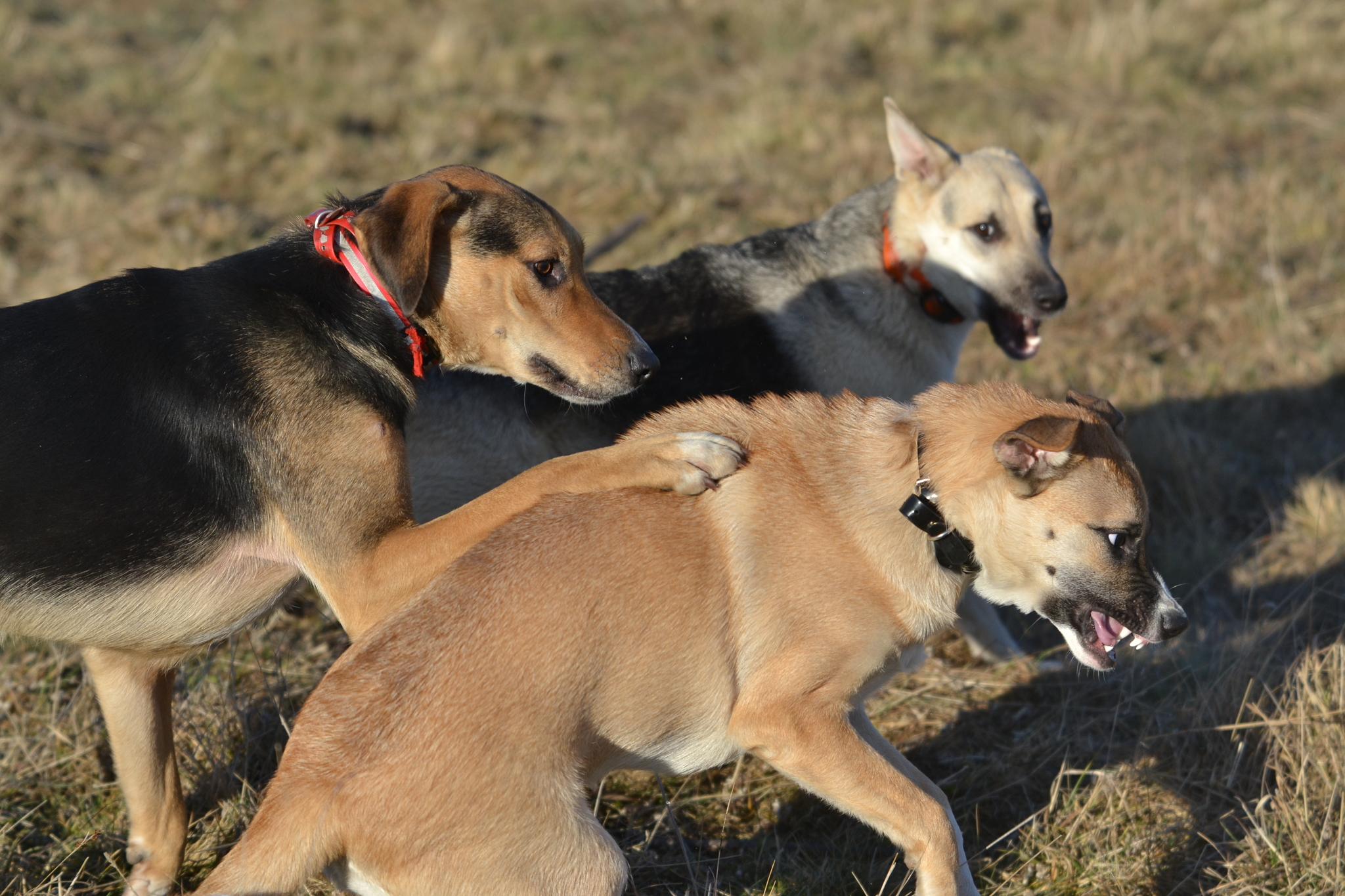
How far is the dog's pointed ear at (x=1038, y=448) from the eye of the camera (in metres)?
3.37

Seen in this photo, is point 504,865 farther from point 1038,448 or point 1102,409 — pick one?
point 1102,409

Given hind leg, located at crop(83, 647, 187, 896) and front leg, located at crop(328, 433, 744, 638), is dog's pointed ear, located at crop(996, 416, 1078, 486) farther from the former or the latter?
hind leg, located at crop(83, 647, 187, 896)

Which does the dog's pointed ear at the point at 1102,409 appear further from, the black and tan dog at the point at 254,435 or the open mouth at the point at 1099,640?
the black and tan dog at the point at 254,435

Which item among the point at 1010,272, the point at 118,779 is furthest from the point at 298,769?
the point at 1010,272

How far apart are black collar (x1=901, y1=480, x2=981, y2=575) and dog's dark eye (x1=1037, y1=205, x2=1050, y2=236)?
10.7 ft

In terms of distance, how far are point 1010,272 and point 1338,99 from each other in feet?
26.3

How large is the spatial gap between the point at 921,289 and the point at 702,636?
10.5ft

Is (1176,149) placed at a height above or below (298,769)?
below

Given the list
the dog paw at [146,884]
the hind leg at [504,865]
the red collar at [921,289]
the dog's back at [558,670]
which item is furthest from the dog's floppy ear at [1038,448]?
the dog paw at [146,884]

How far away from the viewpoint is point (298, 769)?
316 cm

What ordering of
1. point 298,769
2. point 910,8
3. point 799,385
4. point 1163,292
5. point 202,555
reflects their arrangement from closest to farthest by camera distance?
point 298,769 < point 202,555 < point 799,385 < point 1163,292 < point 910,8

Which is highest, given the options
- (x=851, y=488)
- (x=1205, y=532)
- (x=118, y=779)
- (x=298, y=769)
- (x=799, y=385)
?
(x=851, y=488)

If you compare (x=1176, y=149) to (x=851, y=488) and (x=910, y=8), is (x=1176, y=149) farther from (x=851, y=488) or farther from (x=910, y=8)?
(x=851, y=488)

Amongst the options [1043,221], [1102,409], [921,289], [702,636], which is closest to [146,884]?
[702,636]
